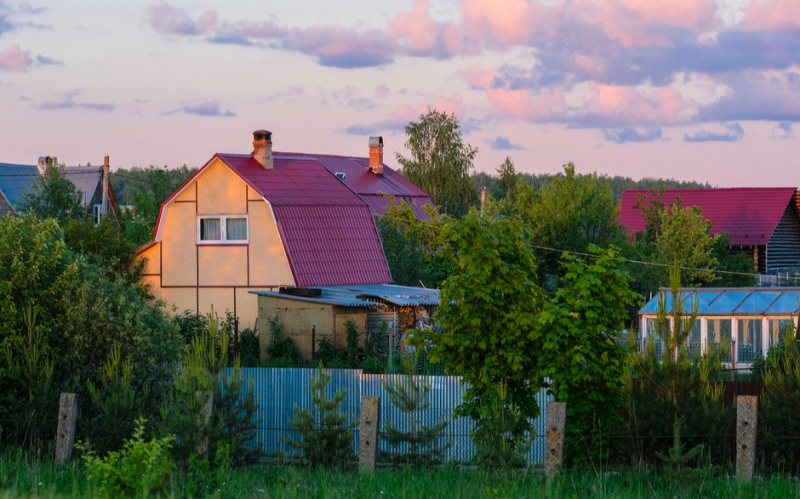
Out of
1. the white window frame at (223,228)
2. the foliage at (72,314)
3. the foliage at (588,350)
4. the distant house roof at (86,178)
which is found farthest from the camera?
the distant house roof at (86,178)

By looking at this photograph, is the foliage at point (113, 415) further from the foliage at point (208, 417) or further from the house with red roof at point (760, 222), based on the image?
the house with red roof at point (760, 222)

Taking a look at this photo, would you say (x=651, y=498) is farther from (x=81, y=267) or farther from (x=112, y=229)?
(x=112, y=229)

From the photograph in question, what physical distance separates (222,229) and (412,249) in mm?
8304

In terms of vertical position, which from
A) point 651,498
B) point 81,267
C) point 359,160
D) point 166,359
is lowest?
point 651,498

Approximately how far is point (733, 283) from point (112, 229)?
87.2 ft

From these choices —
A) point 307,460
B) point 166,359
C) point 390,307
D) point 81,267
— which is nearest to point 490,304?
point 307,460

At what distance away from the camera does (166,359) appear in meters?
19.7

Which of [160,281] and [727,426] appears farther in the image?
[160,281]

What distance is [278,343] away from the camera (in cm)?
3059

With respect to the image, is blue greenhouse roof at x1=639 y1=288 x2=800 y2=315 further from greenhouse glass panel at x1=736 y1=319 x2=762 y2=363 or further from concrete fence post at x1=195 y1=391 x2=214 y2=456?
concrete fence post at x1=195 y1=391 x2=214 y2=456

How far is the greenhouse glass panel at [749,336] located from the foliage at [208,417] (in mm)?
20371

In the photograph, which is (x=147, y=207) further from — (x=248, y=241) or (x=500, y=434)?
(x=500, y=434)

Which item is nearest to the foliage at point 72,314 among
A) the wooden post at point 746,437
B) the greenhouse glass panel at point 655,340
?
the greenhouse glass panel at point 655,340

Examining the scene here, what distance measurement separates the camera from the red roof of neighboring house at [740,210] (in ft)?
187
